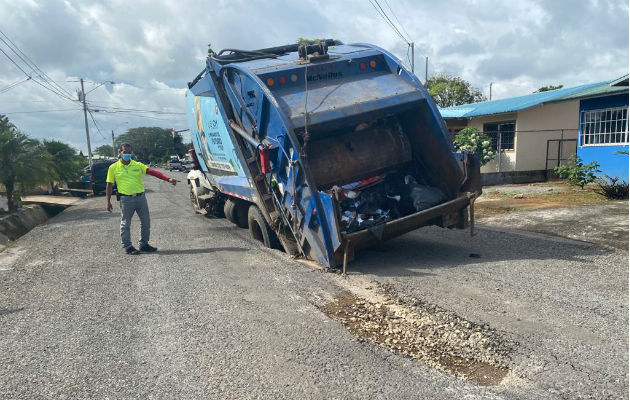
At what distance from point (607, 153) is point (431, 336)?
1381cm

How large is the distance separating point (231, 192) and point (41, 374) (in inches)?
202

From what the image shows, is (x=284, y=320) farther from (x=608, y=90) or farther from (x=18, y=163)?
(x=608, y=90)

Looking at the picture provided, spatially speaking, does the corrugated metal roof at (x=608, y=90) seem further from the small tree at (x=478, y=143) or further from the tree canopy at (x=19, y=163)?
the tree canopy at (x=19, y=163)

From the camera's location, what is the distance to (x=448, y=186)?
22.1ft

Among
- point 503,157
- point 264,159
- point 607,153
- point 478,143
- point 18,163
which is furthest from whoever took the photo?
point 503,157

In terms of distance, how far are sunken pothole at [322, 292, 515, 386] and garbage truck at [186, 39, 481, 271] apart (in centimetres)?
118

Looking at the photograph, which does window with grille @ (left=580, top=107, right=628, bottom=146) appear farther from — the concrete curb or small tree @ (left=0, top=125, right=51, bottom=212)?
small tree @ (left=0, top=125, right=51, bottom=212)

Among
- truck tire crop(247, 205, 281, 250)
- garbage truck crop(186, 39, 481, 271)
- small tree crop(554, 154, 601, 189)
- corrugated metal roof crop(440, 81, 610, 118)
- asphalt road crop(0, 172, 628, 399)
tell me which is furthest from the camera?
corrugated metal roof crop(440, 81, 610, 118)

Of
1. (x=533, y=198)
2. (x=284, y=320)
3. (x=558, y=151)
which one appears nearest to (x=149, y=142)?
(x=558, y=151)

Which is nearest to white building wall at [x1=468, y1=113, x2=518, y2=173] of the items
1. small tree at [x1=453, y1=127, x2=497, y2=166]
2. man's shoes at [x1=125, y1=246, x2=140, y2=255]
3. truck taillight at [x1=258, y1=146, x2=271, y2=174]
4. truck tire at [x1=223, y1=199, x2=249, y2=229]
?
small tree at [x1=453, y1=127, x2=497, y2=166]

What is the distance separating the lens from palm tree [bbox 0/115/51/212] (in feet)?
43.3

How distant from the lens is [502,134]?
19438 mm

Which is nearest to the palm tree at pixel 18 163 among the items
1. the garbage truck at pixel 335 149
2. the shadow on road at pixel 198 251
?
the shadow on road at pixel 198 251

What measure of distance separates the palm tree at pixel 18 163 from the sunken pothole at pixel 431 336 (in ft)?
39.5
